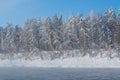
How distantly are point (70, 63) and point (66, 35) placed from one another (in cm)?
1880

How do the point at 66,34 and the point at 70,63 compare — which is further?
the point at 66,34

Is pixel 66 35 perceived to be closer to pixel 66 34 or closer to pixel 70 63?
pixel 66 34

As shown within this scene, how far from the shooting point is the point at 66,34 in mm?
105188

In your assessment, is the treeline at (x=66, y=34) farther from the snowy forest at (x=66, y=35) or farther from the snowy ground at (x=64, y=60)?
the snowy ground at (x=64, y=60)

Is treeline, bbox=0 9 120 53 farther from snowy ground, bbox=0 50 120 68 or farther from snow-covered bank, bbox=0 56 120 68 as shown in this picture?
snow-covered bank, bbox=0 56 120 68

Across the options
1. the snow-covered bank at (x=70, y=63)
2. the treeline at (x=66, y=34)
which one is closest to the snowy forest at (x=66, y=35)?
the treeline at (x=66, y=34)

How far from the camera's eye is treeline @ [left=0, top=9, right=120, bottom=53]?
10144 cm

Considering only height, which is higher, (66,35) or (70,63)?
(66,35)

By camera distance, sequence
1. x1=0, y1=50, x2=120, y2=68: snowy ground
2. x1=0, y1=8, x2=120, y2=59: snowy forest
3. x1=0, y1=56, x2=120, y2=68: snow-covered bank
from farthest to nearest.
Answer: x1=0, y1=8, x2=120, y2=59: snowy forest
x1=0, y1=50, x2=120, y2=68: snowy ground
x1=0, y1=56, x2=120, y2=68: snow-covered bank

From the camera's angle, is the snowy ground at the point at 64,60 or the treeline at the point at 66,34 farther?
the treeline at the point at 66,34

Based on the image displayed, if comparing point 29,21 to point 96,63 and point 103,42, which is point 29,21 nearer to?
A: point 103,42

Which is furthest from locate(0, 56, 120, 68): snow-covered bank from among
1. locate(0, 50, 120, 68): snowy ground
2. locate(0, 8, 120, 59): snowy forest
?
locate(0, 8, 120, 59): snowy forest

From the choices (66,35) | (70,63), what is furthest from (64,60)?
(66,35)

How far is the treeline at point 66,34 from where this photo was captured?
101 meters
